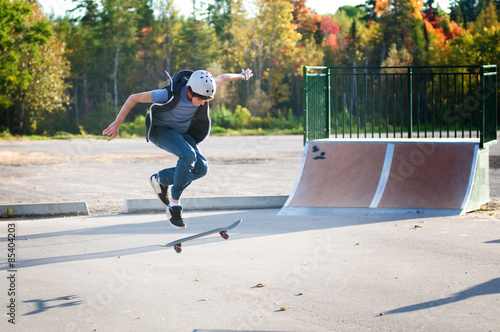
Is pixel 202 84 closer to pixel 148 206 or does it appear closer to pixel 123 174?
pixel 148 206

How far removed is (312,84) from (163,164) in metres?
9.25

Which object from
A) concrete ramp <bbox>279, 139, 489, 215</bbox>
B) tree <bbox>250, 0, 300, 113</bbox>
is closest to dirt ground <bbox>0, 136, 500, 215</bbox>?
concrete ramp <bbox>279, 139, 489, 215</bbox>

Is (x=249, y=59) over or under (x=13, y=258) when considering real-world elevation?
over

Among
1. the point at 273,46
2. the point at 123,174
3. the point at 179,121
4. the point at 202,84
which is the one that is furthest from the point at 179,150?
the point at 273,46

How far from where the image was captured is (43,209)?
426 inches

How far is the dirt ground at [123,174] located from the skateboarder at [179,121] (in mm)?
5039

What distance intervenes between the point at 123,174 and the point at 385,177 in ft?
29.8

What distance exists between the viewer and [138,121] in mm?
47062

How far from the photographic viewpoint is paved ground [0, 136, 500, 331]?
500 cm

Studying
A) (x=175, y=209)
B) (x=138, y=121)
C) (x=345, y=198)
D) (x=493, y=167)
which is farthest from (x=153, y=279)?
(x=138, y=121)

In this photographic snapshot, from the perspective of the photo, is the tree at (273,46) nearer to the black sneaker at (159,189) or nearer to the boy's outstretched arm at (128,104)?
the black sneaker at (159,189)

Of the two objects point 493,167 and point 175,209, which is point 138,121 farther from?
point 175,209

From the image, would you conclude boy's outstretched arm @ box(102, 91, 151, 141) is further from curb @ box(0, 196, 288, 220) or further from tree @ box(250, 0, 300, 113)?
tree @ box(250, 0, 300, 113)

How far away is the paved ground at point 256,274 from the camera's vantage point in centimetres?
500
